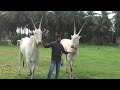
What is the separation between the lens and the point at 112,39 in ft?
81.9

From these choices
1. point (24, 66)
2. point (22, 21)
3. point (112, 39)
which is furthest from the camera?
point (112, 39)

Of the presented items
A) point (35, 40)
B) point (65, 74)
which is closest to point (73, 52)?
point (65, 74)

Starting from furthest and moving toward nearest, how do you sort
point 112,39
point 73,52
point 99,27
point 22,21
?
1. point 99,27
2. point 112,39
3. point 22,21
4. point 73,52

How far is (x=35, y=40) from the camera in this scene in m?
8.08

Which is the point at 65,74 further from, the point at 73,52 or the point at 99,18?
the point at 99,18
